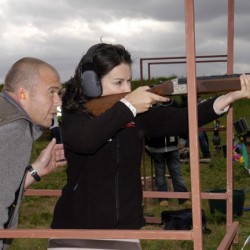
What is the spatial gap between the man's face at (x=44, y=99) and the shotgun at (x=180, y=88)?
0.72 feet

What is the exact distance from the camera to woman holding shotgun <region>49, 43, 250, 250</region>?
2.53 meters

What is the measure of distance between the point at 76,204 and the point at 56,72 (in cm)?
63

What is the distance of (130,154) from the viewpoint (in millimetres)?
2688

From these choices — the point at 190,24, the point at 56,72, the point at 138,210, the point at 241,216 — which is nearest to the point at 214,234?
the point at 241,216

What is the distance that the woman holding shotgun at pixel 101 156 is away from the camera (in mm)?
2529

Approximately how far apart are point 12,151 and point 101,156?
0.58 metres

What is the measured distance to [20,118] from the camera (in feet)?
7.25

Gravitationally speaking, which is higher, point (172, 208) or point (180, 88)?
point (180, 88)

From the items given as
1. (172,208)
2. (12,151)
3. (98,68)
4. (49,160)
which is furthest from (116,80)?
(172,208)

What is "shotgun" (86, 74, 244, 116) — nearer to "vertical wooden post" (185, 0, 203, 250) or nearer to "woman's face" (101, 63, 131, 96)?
"woman's face" (101, 63, 131, 96)

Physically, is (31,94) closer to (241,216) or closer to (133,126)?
(133,126)

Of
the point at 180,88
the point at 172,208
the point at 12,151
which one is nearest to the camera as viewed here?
the point at 12,151

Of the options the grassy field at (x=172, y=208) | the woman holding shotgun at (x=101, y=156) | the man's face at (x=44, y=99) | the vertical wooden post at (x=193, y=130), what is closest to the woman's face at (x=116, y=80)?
the woman holding shotgun at (x=101, y=156)

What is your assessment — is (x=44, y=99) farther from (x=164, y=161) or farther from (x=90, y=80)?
(x=164, y=161)
